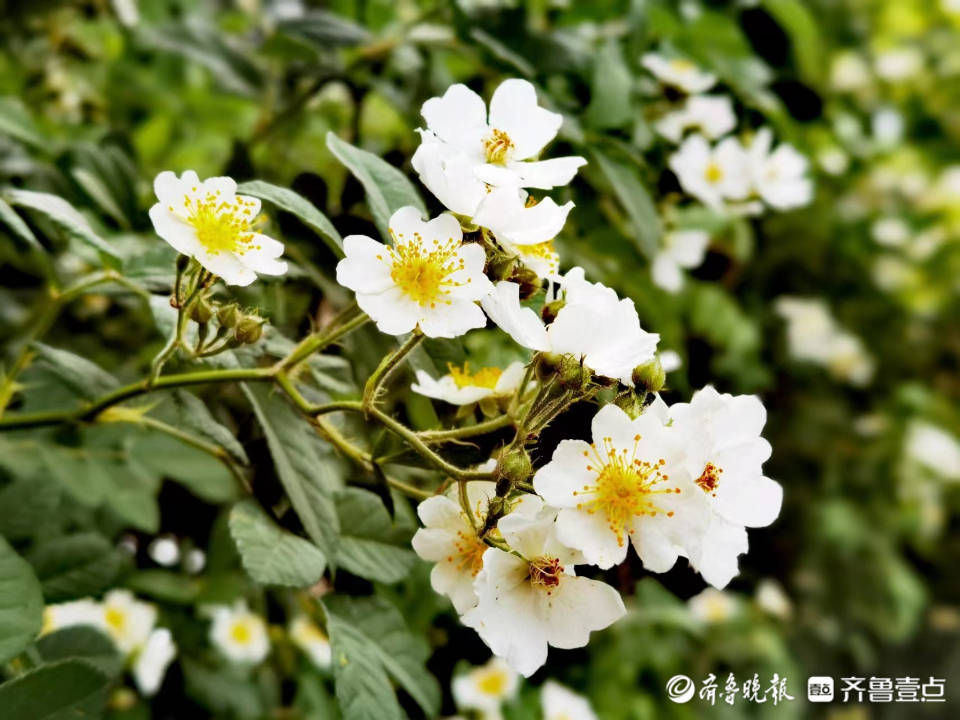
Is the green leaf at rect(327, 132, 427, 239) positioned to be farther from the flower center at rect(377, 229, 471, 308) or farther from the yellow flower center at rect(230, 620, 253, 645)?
the yellow flower center at rect(230, 620, 253, 645)

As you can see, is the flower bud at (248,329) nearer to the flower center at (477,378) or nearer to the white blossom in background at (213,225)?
the white blossom in background at (213,225)

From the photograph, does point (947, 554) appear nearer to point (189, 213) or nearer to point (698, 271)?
point (698, 271)

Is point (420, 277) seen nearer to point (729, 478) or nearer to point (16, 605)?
point (729, 478)

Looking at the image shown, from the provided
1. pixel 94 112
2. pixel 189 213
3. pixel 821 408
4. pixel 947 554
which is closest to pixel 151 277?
pixel 189 213

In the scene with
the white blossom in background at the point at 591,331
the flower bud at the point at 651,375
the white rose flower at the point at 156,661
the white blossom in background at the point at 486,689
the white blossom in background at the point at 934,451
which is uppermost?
the white blossom in background at the point at 591,331

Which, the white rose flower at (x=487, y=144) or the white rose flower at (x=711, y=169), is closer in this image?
the white rose flower at (x=487, y=144)

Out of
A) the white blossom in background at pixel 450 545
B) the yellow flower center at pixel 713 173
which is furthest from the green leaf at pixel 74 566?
the yellow flower center at pixel 713 173
